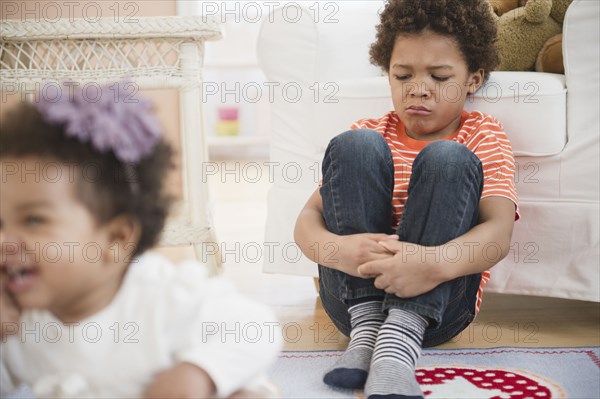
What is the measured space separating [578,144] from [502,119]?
130mm

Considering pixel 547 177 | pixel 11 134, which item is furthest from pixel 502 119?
pixel 11 134

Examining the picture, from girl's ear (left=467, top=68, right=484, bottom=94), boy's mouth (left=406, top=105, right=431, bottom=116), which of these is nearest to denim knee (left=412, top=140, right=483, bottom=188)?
boy's mouth (left=406, top=105, right=431, bottom=116)

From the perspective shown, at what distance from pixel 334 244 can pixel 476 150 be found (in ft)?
0.90

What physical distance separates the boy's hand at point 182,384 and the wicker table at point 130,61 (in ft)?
2.57

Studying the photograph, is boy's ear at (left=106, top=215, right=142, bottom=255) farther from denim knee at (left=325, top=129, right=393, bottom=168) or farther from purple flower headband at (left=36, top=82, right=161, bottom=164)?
denim knee at (left=325, top=129, right=393, bottom=168)

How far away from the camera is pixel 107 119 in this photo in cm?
55

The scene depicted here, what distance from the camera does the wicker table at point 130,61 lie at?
4.39ft

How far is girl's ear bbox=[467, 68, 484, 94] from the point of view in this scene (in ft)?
3.93

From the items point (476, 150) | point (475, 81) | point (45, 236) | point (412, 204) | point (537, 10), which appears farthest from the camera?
point (537, 10)

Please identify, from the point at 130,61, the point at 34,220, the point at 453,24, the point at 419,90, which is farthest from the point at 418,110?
the point at 34,220

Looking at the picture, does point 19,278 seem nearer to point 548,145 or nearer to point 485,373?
point 485,373

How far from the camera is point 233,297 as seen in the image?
64 centimetres

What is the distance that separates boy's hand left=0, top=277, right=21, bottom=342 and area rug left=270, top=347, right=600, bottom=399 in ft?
1.37

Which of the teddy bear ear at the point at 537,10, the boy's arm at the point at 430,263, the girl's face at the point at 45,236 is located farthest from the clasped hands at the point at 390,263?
the teddy bear ear at the point at 537,10
